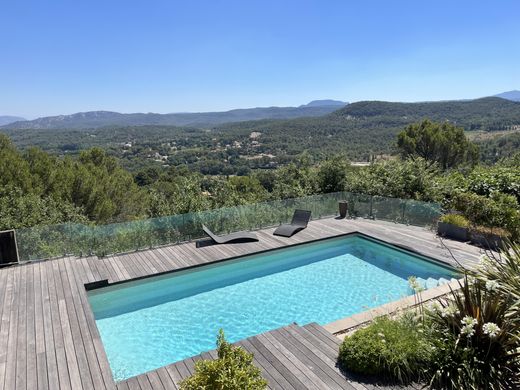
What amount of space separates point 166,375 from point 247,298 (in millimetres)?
3552

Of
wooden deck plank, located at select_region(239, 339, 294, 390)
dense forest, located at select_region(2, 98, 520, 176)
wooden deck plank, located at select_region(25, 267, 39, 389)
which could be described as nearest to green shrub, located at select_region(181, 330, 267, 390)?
wooden deck plank, located at select_region(239, 339, 294, 390)

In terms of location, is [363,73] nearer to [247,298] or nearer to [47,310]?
[247,298]

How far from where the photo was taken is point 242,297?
7.65 m

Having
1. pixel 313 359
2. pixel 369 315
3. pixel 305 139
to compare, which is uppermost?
pixel 313 359

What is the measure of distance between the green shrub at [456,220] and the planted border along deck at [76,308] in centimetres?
61

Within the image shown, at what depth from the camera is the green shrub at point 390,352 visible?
3926 millimetres

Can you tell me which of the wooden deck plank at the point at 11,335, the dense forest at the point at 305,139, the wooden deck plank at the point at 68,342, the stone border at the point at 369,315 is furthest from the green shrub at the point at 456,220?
the dense forest at the point at 305,139

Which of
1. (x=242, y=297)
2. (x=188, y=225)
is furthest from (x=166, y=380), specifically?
(x=188, y=225)

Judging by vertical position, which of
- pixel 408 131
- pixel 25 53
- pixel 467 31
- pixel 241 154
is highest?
pixel 25 53

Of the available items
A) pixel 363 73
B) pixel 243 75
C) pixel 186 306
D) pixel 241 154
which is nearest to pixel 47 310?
pixel 186 306

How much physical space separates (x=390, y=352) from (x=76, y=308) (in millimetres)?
5102

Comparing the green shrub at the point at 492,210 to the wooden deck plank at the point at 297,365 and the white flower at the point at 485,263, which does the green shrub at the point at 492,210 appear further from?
the wooden deck plank at the point at 297,365

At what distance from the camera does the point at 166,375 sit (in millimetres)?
4168

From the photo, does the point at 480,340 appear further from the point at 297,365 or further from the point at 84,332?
the point at 84,332
